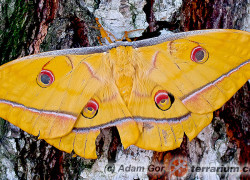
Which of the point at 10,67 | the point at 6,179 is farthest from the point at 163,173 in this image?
the point at 10,67

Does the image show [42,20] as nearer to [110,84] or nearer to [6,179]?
[110,84]

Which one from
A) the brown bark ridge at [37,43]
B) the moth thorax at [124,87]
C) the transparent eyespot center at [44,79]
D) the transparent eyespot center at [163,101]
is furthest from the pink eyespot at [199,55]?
the transparent eyespot center at [44,79]

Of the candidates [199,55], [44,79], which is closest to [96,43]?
[44,79]

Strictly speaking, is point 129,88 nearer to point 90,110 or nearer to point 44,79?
point 90,110

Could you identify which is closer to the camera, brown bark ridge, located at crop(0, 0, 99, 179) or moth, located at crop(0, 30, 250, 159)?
moth, located at crop(0, 30, 250, 159)

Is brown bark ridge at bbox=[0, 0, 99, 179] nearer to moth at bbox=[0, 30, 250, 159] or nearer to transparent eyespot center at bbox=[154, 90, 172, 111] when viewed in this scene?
moth at bbox=[0, 30, 250, 159]

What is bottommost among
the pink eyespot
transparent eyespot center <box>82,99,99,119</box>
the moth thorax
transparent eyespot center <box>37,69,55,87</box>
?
transparent eyespot center <box>82,99,99,119</box>

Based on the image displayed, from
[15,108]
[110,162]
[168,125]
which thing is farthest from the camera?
[110,162]

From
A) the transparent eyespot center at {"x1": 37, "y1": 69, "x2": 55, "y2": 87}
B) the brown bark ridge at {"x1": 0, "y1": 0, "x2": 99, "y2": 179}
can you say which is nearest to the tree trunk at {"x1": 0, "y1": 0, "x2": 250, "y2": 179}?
the brown bark ridge at {"x1": 0, "y1": 0, "x2": 99, "y2": 179}
